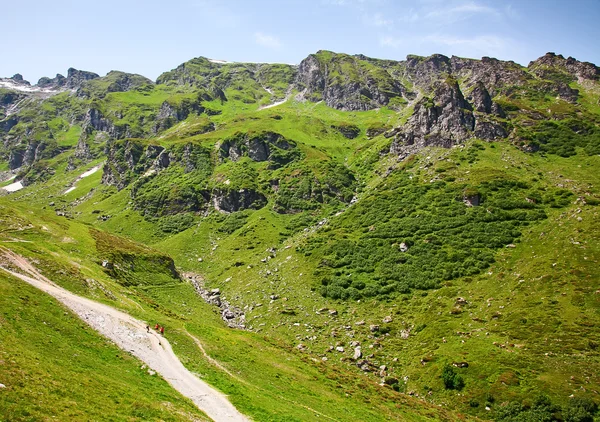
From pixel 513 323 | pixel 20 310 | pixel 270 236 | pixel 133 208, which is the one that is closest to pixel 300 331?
pixel 513 323

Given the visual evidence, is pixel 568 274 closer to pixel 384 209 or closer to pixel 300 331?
pixel 300 331

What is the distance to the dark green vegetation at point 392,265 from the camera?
44.2 m

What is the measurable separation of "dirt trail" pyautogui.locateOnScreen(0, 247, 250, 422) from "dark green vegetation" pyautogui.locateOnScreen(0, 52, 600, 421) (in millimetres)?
1983

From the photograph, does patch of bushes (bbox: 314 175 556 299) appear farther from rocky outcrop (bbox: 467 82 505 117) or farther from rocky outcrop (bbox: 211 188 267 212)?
rocky outcrop (bbox: 467 82 505 117)

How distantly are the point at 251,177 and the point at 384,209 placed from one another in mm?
74538

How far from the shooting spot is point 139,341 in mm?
39188

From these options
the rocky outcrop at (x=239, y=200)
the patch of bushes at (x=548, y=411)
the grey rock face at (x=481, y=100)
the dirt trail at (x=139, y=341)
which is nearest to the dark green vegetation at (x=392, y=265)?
the patch of bushes at (x=548, y=411)

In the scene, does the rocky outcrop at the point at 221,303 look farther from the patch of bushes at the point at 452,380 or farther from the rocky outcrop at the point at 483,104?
the rocky outcrop at the point at 483,104

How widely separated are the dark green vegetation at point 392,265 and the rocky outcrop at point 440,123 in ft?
2.18

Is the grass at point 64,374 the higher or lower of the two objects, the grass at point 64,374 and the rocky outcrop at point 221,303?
the higher

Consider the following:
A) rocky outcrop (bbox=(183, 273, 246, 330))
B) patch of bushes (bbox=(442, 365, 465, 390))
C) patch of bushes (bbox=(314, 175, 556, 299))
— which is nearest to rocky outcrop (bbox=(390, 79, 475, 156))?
patch of bushes (bbox=(314, 175, 556, 299))

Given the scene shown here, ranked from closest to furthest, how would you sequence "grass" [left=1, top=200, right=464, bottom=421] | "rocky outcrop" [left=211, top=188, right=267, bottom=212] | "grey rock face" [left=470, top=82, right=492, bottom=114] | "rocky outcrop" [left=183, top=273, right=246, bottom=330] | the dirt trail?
the dirt trail
"grass" [left=1, top=200, right=464, bottom=421]
"rocky outcrop" [left=183, top=273, right=246, bottom=330]
"rocky outcrop" [left=211, top=188, right=267, bottom=212]
"grey rock face" [left=470, top=82, right=492, bottom=114]

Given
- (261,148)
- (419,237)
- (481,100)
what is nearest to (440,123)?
Result: (481,100)

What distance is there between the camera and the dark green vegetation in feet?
145
